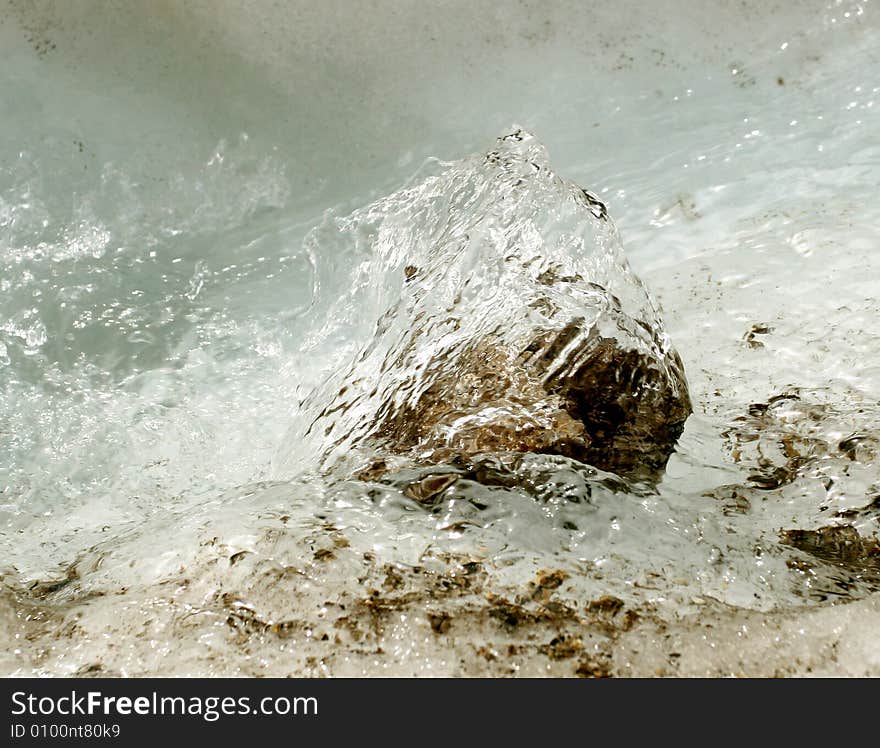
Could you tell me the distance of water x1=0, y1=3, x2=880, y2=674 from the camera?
1.16m

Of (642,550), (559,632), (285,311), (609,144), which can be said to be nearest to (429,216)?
(285,311)

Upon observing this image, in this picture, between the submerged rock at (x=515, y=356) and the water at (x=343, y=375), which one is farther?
the submerged rock at (x=515, y=356)

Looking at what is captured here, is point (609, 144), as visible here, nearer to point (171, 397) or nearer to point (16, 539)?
point (171, 397)

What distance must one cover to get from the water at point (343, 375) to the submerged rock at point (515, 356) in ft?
0.33

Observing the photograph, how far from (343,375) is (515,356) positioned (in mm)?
489

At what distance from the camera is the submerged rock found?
1689 mm

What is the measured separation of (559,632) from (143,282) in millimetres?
2073

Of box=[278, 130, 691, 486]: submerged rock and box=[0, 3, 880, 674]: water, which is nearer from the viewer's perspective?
box=[0, 3, 880, 674]: water

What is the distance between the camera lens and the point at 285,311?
2.75 meters

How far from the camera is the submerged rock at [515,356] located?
1.69m

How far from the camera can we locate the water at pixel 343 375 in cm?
116

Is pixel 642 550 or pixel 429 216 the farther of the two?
pixel 429 216

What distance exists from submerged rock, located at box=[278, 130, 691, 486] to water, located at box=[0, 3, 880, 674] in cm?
10

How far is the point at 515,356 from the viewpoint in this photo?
5.92 ft
